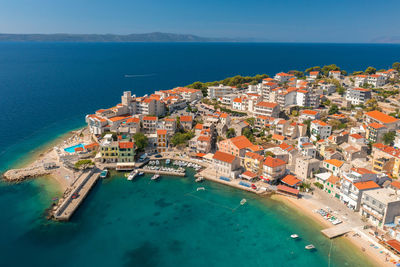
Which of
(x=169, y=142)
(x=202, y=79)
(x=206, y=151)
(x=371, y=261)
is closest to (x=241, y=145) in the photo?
(x=206, y=151)

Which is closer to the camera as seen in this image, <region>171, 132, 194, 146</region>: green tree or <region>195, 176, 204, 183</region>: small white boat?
<region>195, 176, 204, 183</region>: small white boat

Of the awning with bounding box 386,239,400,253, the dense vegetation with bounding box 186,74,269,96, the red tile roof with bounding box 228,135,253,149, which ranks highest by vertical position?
the dense vegetation with bounding box 186,74,269,96

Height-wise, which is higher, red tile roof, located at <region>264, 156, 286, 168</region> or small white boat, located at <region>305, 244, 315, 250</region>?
red tile roof, located at <region>264, 156, 286, 168</region>

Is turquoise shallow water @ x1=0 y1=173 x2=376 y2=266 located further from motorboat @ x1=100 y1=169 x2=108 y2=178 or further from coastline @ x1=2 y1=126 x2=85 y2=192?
motorboat @ x1=100 y1=169 x2=108 y2=178

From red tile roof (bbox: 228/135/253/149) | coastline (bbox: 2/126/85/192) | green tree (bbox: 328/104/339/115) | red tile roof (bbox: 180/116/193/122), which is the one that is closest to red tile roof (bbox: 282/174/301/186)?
red tile roof (bbox: 228/135/253/149)

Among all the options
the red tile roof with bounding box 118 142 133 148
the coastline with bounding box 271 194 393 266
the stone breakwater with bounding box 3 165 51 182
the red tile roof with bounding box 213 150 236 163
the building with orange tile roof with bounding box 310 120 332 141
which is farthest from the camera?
the building with orange tile roof with bounding box 310 120 332 141

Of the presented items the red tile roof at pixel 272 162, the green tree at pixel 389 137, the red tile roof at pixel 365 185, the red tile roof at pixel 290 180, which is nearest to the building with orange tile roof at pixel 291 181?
the red tile roof at pixel 290 180

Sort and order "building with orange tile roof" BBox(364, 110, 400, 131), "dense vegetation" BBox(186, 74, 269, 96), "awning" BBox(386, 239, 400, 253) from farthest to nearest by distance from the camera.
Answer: "dense vegetation" BBox(186, 74, 269, 96), "building with orange tile roof" BBox(364, 110, 400, 131), "awning" BBox(386, 239, 400, 253)
